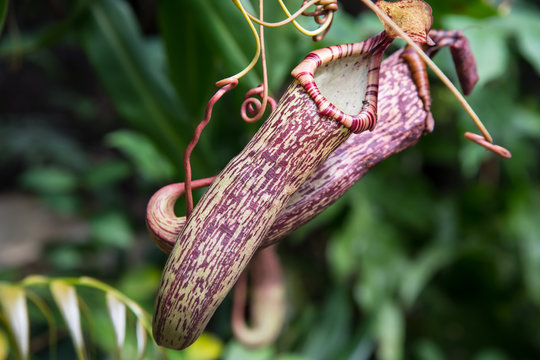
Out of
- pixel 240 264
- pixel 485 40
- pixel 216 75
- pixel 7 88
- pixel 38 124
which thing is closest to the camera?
pixel 240 264

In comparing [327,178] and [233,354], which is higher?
[327,178]

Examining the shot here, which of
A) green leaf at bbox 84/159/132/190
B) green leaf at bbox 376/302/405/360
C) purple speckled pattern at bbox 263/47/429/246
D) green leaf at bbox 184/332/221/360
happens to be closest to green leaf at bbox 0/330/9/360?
green leaf at bbox 184/332/221/360

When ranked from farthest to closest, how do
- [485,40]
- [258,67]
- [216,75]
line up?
[485,40] → [216,75] → [258,67]

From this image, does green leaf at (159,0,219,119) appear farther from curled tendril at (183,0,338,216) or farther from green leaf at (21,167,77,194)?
green leaf at (21,167,77,194)

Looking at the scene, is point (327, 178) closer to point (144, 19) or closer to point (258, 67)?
point (258, 67)

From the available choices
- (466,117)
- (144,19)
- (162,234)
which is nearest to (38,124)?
(144,19)

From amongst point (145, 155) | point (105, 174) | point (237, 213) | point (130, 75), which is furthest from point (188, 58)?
point (105, 174)
